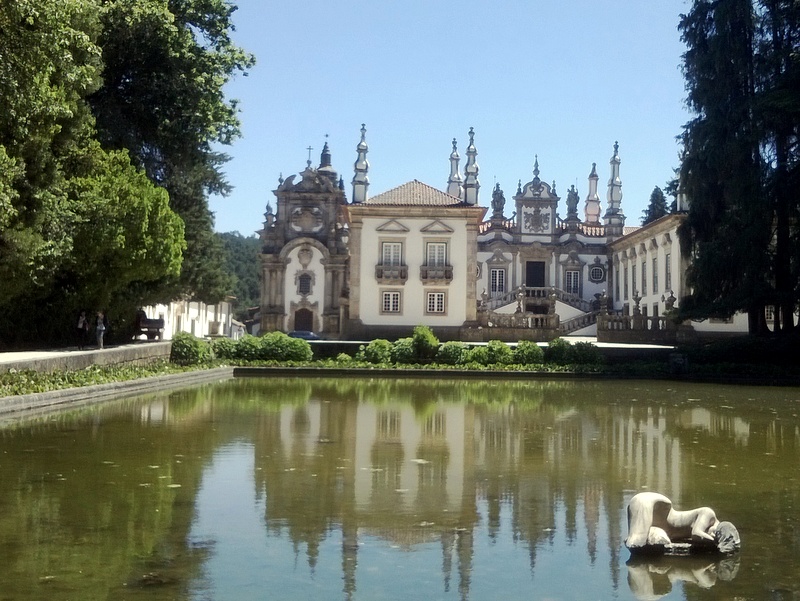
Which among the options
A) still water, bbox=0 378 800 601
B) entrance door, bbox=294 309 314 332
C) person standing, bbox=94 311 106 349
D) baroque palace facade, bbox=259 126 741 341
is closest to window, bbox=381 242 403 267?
baroque palace facade, bbox=259 126 741 341

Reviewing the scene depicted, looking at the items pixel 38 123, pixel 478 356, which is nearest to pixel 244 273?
pixel 478 356

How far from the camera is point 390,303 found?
37.4m

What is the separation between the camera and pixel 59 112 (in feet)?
47.4

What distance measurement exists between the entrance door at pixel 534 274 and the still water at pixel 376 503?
37668mm

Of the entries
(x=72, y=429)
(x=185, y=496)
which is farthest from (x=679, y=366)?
(x=185, y=496)

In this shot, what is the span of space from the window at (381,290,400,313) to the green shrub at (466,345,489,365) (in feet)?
43.4

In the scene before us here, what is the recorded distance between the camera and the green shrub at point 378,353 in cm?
2418

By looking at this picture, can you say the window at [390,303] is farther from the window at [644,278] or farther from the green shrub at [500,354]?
the window at [644,278]

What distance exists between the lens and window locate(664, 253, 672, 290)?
39.4 meters

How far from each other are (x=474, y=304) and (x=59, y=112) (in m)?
24.3

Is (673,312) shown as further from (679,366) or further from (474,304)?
(474,304)

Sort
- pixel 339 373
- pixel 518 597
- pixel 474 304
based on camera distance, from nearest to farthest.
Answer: pixel 518 597 < pixel 339 373 < pixel 474 304

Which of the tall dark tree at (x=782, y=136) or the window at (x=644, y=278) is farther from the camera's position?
the window at (x=644, y=278)

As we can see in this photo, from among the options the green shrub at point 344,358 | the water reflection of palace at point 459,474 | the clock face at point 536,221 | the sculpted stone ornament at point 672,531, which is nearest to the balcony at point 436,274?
the green shrub at point 344,358
